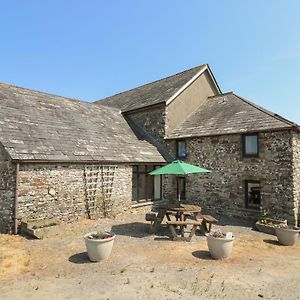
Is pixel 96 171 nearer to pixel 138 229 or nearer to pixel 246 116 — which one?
pixel 138 229

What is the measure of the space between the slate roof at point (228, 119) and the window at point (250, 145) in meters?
0.41

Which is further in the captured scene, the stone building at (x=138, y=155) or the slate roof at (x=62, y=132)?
the slate roof at (x=62, y=132)

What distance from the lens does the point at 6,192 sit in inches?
397

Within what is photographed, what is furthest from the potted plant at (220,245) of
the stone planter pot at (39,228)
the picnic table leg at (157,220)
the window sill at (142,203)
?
the window sill at (142,203)

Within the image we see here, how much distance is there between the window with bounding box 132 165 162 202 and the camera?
14766 millimetres

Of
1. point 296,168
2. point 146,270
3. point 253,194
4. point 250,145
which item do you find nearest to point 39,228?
point 146,270

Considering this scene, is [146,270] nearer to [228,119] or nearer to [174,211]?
[174,211]

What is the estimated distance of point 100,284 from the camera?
5.84 metres

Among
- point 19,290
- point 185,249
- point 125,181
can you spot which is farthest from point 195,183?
point 19,290

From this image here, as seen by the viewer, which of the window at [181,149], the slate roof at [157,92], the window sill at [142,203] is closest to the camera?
the window sill at [142,203]

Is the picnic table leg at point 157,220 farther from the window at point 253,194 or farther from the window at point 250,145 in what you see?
the window at point 250,145

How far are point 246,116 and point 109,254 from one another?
10.7m

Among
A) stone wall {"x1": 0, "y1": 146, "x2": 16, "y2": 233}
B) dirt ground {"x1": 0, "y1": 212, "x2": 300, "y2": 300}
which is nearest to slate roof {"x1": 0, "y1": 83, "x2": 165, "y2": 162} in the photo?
stone wall {"x1": 0, "y1": 146, "x2": 16, "y2": 233}

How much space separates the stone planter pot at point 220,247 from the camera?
750cm
